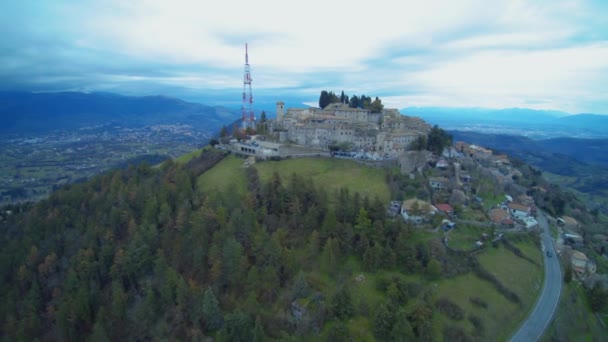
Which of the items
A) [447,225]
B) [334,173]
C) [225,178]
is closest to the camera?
[447,225]

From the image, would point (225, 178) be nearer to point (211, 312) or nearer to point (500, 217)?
point (211, 312)

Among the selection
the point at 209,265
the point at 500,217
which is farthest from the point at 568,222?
the point at 209,265

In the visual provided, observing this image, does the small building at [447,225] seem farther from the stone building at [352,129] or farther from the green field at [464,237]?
the stone building at [352,129]

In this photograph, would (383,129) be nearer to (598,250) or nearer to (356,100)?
(356,100)

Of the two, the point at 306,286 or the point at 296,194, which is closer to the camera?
the point at 306,286

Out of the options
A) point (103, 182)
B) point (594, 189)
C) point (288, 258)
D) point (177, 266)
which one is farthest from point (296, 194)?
point (594, 189)

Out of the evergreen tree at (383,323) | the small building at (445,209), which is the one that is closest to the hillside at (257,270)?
the evergreen tree at (383,323)
